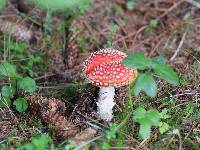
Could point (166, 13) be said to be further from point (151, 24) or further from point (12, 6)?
point (12, 6)

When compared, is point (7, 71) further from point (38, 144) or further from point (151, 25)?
point (151, 25)

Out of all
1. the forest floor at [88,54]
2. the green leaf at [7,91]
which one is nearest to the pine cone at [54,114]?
the forest floor at [88,54]

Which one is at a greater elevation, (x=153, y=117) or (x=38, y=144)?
(x=153, y=117)

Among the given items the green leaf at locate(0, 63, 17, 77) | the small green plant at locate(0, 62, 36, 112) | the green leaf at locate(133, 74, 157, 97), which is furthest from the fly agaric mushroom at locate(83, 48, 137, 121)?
the green leaf at locate(0, 63, 17, 77)

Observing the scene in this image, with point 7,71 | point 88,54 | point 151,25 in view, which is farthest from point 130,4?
point 7,71

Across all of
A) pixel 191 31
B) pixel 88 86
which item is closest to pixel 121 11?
pixel 191 31
